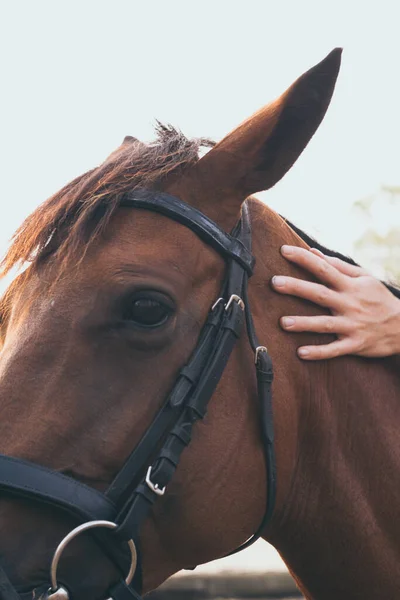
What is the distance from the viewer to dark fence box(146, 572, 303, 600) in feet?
26.1

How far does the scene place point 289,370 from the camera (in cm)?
253

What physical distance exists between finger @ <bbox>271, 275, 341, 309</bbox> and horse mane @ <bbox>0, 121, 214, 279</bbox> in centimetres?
54

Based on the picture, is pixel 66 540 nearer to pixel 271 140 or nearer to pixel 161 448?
pixel 161 448

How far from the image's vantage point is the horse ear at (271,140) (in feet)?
7.56

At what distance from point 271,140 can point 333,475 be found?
120 cm

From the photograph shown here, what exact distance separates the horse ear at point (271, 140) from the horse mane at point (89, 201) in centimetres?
15

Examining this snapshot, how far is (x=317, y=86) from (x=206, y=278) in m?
0.72

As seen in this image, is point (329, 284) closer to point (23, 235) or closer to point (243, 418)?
point (243, 418)

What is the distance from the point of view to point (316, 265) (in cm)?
269

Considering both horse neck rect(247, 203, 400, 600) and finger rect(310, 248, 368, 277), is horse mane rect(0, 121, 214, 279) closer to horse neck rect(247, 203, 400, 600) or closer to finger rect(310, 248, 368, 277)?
horse neck rect(247, 203, 400, 600)

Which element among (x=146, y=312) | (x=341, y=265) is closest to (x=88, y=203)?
(x=146, y=312)

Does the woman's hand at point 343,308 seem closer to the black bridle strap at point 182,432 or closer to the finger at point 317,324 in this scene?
the finger at point 317,324

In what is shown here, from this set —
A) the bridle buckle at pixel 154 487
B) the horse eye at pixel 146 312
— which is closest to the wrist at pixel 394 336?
the horse eye at pixel 146 312

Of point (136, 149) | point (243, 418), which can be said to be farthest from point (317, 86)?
point (243, 418)
